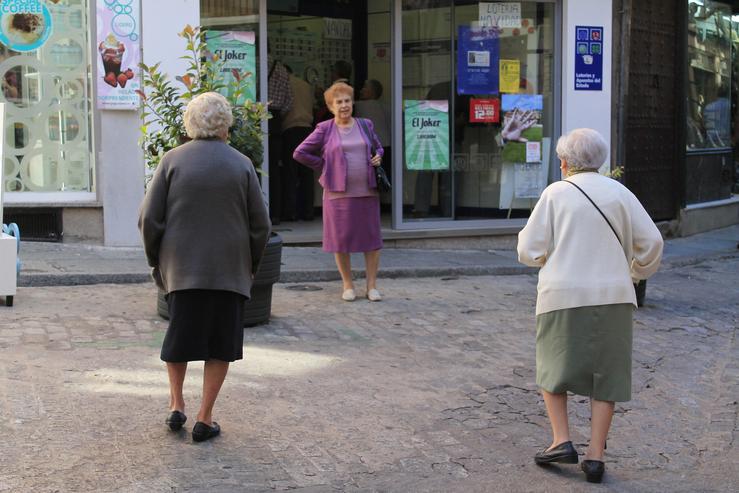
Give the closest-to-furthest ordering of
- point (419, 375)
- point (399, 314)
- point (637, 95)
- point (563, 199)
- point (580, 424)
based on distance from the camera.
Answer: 1. point (563, 199)
2. point (580, 424)
3. point (419, 375)
4. point (399, 314)
5. point (637, 95)

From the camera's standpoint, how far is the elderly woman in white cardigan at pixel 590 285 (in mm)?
4812

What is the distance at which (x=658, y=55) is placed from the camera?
14250 mm

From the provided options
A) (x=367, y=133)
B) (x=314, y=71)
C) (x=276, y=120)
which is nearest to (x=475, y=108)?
(x=276, y=120)

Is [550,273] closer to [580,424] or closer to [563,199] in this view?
[563,199]

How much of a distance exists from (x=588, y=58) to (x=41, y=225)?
6744mm

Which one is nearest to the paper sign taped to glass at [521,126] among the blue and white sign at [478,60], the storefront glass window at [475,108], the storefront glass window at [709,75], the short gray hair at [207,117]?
the storefront glass window at [475,108]

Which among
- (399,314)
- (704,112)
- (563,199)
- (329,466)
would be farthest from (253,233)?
(704,112)

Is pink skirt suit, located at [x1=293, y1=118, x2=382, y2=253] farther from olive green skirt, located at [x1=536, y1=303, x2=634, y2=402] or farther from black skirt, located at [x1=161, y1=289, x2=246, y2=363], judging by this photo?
olive green skirt, located at [x1=536, y1=303, x2=634, y2=402]

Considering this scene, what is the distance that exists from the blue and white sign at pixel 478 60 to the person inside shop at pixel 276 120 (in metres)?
2.11

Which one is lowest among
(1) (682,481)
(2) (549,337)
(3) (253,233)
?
(1) (682,481)

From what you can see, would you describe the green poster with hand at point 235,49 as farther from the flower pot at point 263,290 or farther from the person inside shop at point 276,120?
the flower pot at point 263,290

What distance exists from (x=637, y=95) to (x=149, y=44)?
20.8ft

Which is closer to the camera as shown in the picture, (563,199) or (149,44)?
(563,199)

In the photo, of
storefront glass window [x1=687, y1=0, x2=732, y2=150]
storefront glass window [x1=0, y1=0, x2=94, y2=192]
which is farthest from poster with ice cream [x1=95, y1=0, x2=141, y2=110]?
storefront glass window [x1=687, y1=0, x2=732, y2=150]
